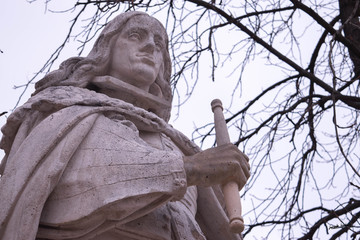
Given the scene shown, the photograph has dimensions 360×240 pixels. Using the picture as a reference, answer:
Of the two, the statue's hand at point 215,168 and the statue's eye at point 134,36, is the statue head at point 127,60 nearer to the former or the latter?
the statue's eye at point 134,36

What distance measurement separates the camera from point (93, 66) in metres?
4.43

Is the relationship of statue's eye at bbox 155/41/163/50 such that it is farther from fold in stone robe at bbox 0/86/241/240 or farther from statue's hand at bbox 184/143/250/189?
statue's hand at bbox 184/143/250/189

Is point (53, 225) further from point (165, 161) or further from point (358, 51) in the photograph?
point (358, 51)

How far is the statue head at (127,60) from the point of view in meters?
4.38

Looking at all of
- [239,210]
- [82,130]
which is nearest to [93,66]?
[82,130]

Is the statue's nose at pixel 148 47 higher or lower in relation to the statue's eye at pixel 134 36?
lower

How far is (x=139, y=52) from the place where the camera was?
4.48m

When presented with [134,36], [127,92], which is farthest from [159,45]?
[127,92]

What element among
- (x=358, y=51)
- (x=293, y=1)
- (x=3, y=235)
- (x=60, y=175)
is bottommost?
(x=3, y=235)

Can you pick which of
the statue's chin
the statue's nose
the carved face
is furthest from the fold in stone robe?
the statue's nose

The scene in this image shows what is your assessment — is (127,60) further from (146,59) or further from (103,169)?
(103,169)

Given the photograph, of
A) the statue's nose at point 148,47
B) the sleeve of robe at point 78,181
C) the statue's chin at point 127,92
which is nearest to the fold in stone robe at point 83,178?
the sleeve of robe at point 78,181

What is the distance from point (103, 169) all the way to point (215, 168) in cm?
52

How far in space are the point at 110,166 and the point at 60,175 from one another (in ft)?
0.74
